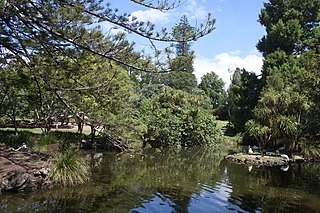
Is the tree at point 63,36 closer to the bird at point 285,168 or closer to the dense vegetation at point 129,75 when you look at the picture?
the dense vegetation at point 129,75

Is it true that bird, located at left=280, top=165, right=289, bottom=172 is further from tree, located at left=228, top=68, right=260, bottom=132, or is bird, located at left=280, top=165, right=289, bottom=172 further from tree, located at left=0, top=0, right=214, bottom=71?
tree, located at left=228, top=68, right=260, bottom=132

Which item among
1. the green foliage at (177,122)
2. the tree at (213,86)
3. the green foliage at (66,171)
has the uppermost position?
the tree at (213,86)

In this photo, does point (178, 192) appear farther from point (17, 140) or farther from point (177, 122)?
point (177, 122)

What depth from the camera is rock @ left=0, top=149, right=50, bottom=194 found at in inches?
302

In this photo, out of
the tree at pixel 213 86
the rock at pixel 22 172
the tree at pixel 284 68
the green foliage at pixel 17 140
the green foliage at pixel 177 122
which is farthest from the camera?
the tree at pixel 213 86

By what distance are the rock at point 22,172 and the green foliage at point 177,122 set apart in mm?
11703

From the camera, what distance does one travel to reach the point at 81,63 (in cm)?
665

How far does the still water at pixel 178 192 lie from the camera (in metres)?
7.06

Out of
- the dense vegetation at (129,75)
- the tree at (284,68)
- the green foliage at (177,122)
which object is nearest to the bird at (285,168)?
the dense vegetation at (129,75)

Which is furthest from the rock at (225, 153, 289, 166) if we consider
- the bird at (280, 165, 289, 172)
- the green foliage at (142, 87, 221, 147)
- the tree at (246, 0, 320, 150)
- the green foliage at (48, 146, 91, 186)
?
the green foliage at (48, 146, 91, 186)

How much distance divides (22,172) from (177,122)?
48.1 feet

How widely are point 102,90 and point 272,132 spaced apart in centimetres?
1615

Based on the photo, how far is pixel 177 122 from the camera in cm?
2184

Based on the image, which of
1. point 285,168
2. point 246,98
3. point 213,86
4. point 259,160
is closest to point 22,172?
point 285,168
